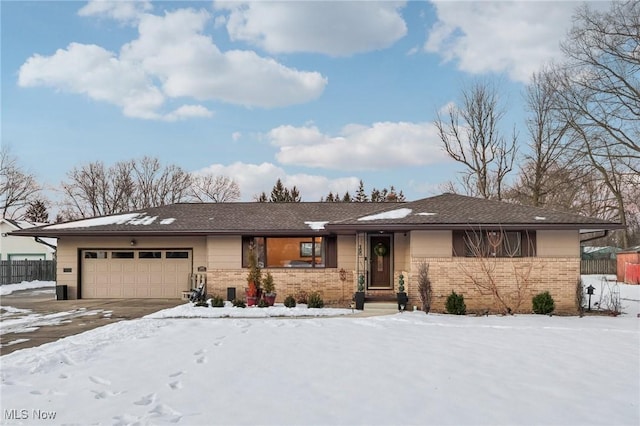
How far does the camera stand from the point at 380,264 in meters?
17.2

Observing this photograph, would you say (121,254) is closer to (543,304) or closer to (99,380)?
(99,380)

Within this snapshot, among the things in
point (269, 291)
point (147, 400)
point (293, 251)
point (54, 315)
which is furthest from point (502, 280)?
point (54, 315)

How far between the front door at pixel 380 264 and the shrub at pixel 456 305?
9.81 ft

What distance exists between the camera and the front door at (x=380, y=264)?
17.1m

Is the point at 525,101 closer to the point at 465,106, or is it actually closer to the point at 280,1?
the point at 465,106

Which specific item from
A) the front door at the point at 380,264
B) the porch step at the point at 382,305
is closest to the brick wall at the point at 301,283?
the front door at the point at 380,264

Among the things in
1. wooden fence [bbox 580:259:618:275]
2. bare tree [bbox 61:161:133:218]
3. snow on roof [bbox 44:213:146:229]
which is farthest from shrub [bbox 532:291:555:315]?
bare tree [bbox 61:161:133:218]

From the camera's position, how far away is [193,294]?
54.5 feet

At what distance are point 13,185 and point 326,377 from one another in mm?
49450

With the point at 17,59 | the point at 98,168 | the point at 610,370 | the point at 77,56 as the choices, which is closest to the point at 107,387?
the point at 610,370

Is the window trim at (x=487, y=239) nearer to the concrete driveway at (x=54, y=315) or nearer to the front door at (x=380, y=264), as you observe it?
the front door at (x=380, y=264)

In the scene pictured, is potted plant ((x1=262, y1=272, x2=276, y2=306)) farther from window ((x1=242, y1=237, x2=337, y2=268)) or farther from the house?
the house

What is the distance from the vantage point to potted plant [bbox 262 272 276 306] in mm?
15688

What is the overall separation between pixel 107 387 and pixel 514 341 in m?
7.85
